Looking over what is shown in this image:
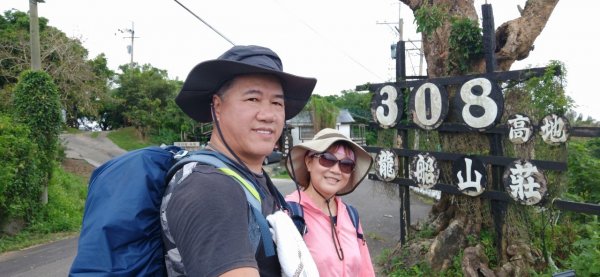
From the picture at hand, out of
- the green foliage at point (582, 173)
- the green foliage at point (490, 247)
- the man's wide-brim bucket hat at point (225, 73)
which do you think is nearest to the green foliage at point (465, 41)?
the green foliage at point (582, 173)

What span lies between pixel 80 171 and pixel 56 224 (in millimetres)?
9100

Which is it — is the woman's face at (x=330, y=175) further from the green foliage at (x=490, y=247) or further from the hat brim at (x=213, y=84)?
the green foliage at (x=490, y=247)

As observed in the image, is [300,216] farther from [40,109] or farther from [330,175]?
[40,109]

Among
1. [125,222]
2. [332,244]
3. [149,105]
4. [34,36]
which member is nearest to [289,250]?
[125,222]

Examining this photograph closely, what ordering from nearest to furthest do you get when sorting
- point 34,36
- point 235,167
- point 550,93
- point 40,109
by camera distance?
point 235,167
point 550,93
point 40,109
point 34,36

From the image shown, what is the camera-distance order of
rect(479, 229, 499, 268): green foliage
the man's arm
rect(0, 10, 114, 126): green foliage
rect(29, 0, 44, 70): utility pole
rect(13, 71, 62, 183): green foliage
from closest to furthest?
the man's arm
rect(479, 229, 499, 268): green foliage
rect(13, 71, 62, 183): green foliage
rect(29, 0, 44, 70): utility pole
rect(0, 10, 114, 126): green foliage

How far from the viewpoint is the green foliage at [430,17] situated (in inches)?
218

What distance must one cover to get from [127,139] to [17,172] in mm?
20168

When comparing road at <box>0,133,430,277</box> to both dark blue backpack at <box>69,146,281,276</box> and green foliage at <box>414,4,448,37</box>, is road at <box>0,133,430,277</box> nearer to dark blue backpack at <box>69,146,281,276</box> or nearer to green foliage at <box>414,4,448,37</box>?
green foliage at <box>414,4,448,37</box>

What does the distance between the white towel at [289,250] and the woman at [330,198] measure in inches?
34.1

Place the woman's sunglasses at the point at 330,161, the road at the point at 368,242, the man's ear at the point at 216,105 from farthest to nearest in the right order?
the road at the point at 368,242, the woman's sunglasses at the point at 330,161, the man's ear at the point at 216,105

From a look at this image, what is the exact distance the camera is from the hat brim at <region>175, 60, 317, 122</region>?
1.41m

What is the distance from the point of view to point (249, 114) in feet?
4.83

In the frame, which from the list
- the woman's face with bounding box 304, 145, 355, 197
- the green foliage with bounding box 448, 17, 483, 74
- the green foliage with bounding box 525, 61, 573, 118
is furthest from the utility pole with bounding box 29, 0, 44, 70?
the green foliage with bounding box 525, 61, 573, 118
